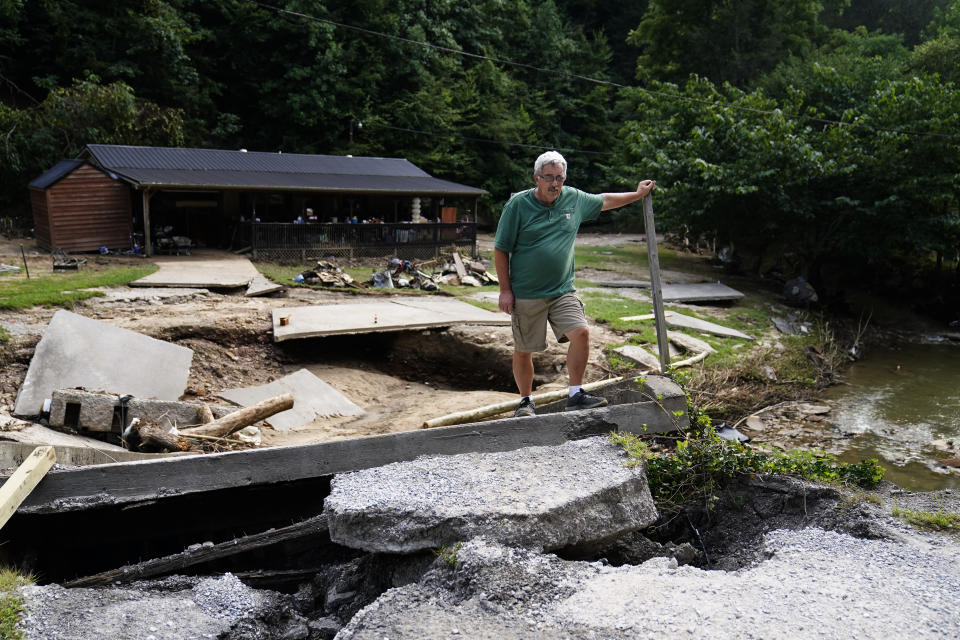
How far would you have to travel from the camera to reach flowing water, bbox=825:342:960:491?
838 centimetres

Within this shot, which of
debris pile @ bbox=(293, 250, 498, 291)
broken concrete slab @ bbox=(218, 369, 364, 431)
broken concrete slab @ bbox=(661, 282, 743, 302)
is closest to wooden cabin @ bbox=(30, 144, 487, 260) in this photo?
debris pile @ bbox=(293, 250, 498, 291)

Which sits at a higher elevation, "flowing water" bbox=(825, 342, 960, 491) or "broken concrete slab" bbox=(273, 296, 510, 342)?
→ "broken concrete slab" bbox=(273, 296, 510, 342)

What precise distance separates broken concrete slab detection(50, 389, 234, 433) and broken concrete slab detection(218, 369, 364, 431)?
4.37 ft

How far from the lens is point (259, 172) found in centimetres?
2308

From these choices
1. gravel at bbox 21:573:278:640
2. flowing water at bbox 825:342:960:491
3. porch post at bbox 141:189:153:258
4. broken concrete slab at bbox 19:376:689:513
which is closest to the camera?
gravel at bbox 21:573:278:640

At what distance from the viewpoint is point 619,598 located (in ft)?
11.3

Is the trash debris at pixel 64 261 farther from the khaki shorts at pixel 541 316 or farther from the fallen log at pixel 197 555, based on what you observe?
the khaki shorts at pixel 541 316

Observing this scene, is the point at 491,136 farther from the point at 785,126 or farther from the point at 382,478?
the point at 382,478

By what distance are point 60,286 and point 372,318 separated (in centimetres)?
608

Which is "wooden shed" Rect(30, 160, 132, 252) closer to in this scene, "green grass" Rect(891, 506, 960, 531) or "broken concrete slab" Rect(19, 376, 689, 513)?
"broken concrete slab" Rect(19, 376, 689, 513)

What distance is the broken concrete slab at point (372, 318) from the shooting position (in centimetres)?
1041

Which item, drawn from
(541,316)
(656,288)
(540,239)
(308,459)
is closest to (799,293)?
(656,288)

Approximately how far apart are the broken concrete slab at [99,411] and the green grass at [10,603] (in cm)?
270

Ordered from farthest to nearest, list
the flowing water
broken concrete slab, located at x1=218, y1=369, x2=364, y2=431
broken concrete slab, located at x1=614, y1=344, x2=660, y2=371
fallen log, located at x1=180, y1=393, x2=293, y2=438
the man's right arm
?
broken concrete slab, located at x1=614, y1=344, x2=660, y2=371, the flowing water, broken concrete slab, located at x1=218, y1=369, x2=364, y2=431, fallen log, located at x1=180, y1=393, x2=293, y2=438, the man's right arm
